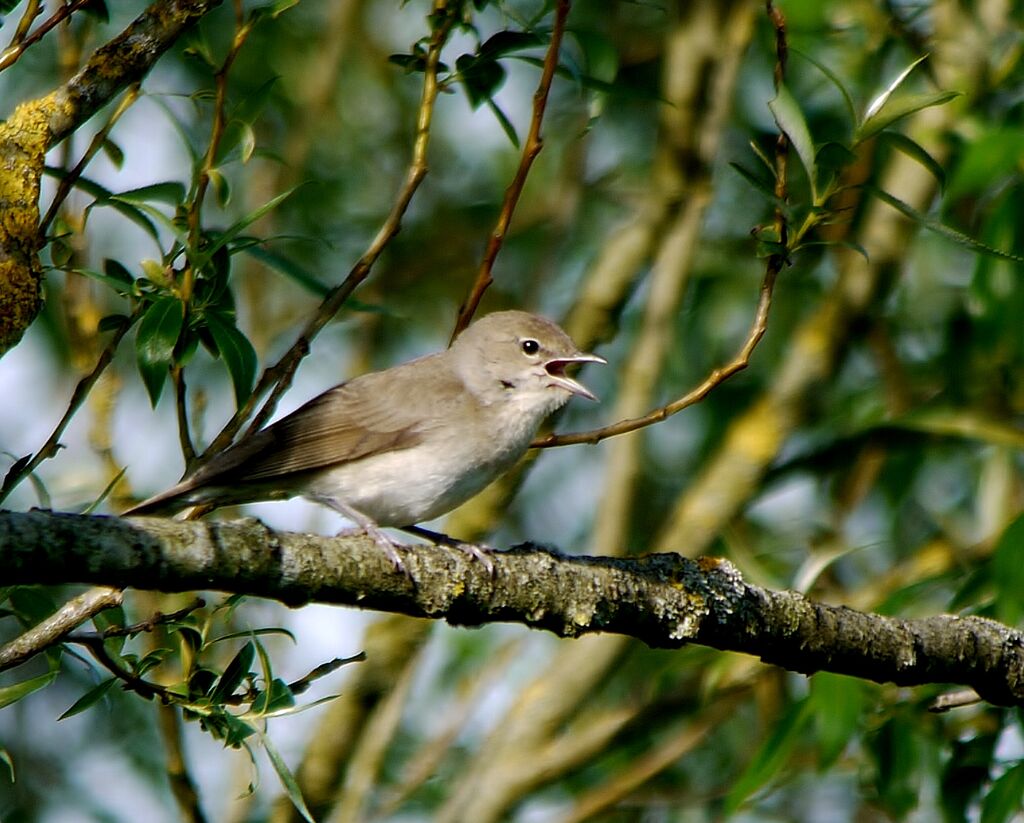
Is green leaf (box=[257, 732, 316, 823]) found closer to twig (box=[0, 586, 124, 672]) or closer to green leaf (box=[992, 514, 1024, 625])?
twig (box=[0, 586, 124, 672])

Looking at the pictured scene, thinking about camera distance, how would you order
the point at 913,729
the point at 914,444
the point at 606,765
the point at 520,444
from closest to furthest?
the point at 913,729
the point at 520,444
the point at 914,444
the point at 606,765

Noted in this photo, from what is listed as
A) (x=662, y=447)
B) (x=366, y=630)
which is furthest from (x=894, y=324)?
(x=366, y=630)

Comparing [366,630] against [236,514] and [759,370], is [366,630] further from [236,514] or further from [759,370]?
[759,370]

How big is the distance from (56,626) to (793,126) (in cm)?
204

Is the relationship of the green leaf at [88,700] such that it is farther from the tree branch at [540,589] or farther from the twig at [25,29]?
the twig at [25,29]

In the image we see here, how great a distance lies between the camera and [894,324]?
271 inches

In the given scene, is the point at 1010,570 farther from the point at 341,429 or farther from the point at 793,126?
the point at 341,429

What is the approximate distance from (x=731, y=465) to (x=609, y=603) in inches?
102

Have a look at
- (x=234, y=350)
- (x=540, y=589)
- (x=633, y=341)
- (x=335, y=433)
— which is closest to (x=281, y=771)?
(x=540, y=589)

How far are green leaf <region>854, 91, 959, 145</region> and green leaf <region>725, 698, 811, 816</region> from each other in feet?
5.76

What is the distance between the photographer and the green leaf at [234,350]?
3.27 metres

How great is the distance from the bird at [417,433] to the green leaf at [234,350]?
0.97m

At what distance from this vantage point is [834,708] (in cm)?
405

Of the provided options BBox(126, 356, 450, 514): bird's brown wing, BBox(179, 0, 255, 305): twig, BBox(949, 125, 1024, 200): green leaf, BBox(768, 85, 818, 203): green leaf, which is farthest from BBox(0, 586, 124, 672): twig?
BBox(949, 125, 1024, 200): green leaf
